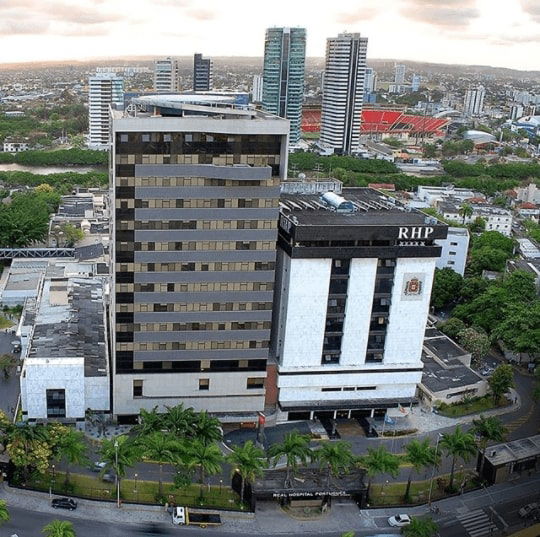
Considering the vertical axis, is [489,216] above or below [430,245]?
below

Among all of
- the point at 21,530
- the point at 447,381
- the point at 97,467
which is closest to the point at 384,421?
the point at 447,381

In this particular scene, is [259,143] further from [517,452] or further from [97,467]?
[517,452]

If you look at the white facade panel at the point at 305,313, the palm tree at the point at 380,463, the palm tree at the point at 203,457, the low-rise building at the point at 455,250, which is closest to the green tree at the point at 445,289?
the low-rise building at the point at 455,250

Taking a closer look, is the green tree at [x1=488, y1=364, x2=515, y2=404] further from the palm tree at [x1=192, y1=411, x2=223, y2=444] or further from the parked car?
the palm tree at [x1=192, y1=411, x2=223, y2=444]

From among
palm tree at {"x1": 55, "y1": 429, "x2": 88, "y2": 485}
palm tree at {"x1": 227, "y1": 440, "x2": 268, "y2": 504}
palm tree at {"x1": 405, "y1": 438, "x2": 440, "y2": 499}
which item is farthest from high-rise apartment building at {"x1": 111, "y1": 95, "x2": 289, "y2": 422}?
palm tree at {"x1": 405, "y1": 438, "x2": 440, "y2": 499}

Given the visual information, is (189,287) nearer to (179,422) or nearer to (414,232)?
(179,422)

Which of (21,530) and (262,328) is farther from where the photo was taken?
(262,328)
